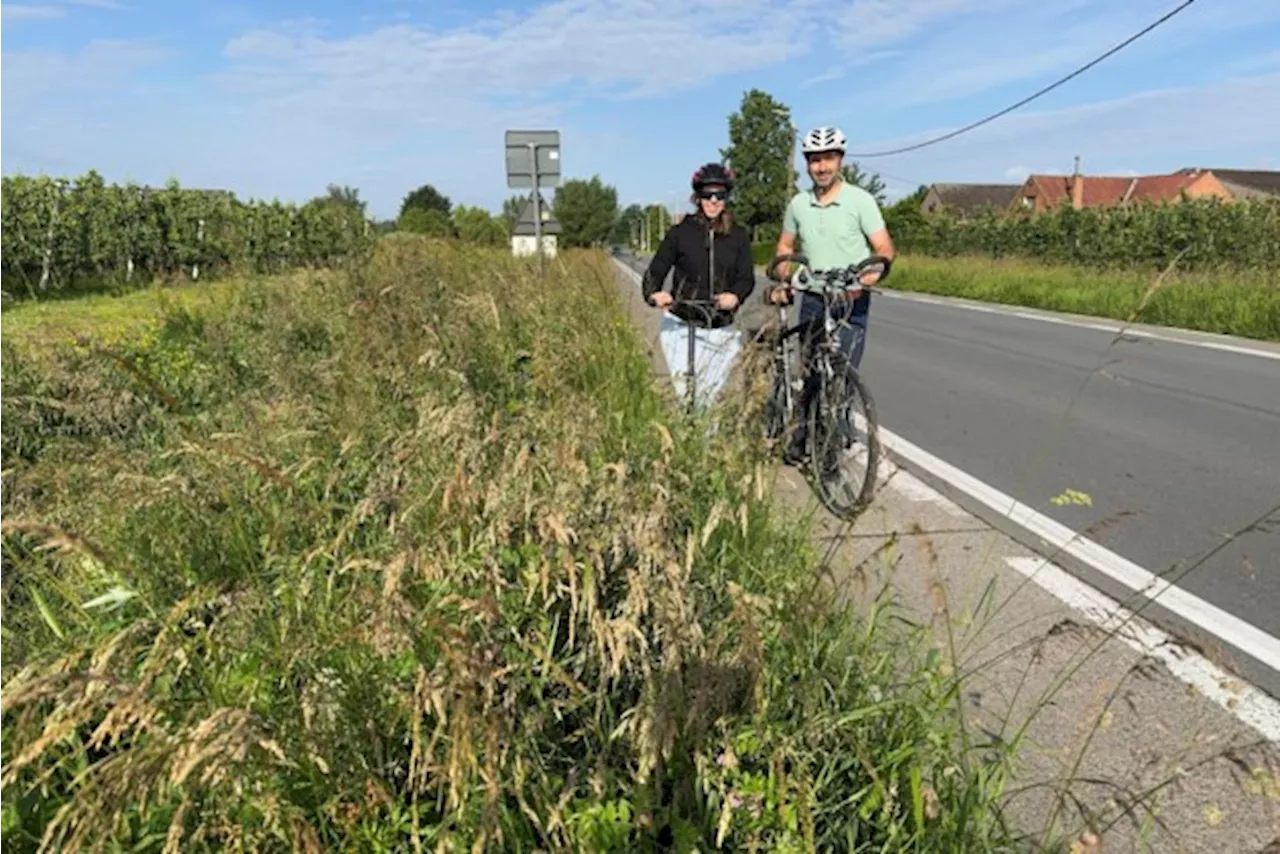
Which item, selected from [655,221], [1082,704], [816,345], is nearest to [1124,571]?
[1082,704]

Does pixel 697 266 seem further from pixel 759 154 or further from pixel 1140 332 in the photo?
pixel 759 154

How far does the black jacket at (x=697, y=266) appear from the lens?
17.6 ft

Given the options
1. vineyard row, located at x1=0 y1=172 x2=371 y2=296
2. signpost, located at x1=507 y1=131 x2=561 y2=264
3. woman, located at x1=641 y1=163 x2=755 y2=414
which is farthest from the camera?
vineyard row, located at x1=0 y1=172 x2=371 y2=296

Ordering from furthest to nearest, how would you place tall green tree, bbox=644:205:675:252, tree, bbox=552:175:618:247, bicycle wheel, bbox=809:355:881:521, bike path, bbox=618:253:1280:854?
tall green tree, bbox=644:205:675:252 < tree, bbox=552:175:618:247 < bicycle wheel, bbox=809:355:881:521 < bike path, bbox=618:253:1280:854

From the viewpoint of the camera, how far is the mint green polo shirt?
5.12 meters

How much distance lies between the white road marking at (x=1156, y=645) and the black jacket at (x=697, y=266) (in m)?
2.40

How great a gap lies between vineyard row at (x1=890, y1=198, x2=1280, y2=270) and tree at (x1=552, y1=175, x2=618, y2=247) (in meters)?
57.7

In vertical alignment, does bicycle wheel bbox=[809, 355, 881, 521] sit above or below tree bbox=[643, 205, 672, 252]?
below

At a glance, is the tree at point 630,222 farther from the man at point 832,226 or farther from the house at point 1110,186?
the man at point 832,226

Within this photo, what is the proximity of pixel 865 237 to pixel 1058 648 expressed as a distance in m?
2.89

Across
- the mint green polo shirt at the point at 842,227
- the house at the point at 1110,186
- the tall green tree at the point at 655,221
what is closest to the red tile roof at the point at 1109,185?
the house at the point at 1110,186

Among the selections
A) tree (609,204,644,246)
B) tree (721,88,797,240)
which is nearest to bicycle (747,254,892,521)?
tree (721,88,797,240)

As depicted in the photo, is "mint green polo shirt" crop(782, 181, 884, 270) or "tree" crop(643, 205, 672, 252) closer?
"mint green polo shirt" crop(782, 181, 884, 270)

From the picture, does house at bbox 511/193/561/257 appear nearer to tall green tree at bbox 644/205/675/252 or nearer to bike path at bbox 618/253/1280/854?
bike path at bbox 618/253/1280/854
